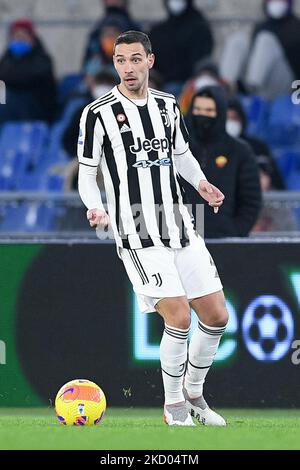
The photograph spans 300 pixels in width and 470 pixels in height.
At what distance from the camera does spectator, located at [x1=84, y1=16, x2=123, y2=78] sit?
15.2 m

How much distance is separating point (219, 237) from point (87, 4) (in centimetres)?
782

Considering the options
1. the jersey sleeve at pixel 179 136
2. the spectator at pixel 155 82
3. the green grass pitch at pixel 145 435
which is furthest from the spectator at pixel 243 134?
the jersey sleeve at pixel 179 136

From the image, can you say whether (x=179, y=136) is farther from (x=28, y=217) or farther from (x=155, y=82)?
(x=155, y=82)

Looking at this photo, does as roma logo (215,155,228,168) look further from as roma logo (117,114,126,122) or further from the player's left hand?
as roma logo (117,114,126,122)

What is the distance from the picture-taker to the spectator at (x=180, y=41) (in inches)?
608

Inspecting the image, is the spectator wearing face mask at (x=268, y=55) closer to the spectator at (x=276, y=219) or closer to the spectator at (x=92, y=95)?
the spectator at (x=92, y=95)

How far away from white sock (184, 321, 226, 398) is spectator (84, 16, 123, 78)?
23.6ft

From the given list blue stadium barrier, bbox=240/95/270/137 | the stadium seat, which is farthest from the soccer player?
blue stadium barrier, bbox=240/95/270/137

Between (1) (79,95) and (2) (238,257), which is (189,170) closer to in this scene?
(2) (238,257)

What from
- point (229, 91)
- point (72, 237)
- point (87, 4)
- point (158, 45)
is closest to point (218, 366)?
point (72, 237)

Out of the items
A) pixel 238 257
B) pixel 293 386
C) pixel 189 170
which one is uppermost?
pixel 189 170

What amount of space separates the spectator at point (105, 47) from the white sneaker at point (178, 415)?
7481 mm

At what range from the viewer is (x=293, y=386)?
961 cm

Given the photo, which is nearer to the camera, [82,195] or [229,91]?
[82,195]
